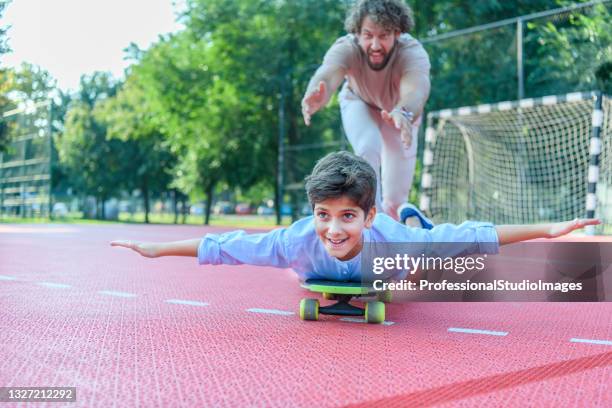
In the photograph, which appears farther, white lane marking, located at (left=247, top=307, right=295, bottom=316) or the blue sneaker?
the blue sneaker

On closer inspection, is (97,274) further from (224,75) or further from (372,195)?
(224,75)

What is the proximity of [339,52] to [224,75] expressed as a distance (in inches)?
593

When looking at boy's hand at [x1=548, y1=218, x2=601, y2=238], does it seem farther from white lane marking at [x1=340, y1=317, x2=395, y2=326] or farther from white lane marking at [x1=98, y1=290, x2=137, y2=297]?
white lane marking at [x1=98, y1=290, x2=137, y2=297]

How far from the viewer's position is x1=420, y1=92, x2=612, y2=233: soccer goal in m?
11.7

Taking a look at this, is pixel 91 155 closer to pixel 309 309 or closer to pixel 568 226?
pixel 309 309

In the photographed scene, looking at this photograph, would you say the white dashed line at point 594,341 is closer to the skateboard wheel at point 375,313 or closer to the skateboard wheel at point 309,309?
the skateboard wheel at point 375,313

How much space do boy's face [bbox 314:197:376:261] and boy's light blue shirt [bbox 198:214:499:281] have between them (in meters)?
0.12

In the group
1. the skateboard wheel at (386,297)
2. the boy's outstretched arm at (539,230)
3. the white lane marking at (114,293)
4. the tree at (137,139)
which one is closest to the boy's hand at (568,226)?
the boy's outstretched arm at (539,230)

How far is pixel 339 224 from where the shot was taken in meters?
2.69

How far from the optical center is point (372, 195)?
2768 millimetres

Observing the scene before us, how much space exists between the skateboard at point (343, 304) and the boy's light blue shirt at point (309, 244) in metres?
0.08

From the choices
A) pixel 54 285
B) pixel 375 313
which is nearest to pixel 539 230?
pixel 375 313

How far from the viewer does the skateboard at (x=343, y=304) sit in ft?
9.15

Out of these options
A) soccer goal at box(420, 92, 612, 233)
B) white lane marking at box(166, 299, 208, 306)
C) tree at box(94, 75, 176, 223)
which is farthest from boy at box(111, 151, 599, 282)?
tree at box(94, 75, 176, 223)
